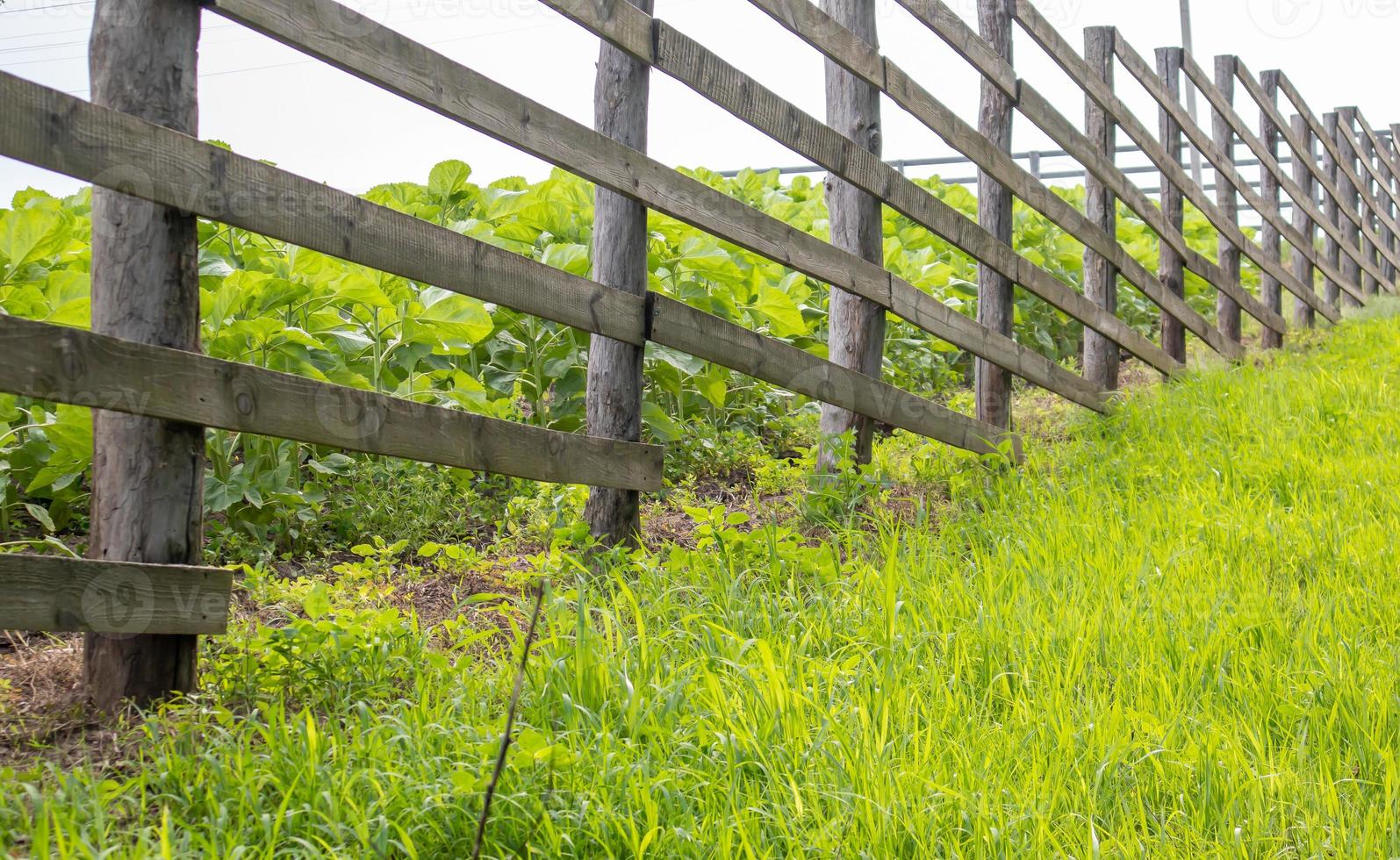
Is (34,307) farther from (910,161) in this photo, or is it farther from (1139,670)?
(910,161)

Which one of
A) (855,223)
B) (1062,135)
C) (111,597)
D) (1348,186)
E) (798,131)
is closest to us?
(111,597)

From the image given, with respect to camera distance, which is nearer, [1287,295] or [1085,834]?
[1085,834]

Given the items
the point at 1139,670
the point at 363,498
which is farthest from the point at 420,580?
the point at 1139,670

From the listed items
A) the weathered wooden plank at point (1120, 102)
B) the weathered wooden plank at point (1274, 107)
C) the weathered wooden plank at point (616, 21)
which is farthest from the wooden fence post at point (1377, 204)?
the weathered wooden plank at point (616, 21)

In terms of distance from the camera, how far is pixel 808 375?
12.6 ft

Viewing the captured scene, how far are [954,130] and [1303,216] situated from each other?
23.5ft

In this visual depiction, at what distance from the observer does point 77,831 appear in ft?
5.91

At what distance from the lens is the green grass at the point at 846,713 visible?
1.84 meters

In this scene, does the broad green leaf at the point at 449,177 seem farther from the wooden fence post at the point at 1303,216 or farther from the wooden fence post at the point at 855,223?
the wooden fence post at the point at 1303,216

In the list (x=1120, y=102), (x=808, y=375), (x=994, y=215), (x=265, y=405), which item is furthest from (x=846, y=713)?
(x=1120, y=102)

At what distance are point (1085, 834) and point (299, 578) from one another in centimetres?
208

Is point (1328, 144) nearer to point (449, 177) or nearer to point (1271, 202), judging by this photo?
point (1271, 202)

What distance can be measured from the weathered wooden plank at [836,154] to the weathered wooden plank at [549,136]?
28 cm

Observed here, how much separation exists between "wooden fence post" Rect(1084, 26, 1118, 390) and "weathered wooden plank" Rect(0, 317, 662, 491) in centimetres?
345
